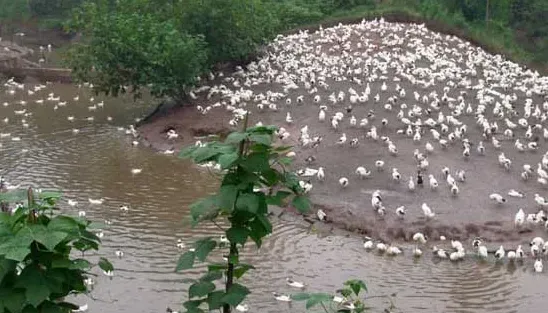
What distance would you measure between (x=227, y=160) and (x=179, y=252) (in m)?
6.45

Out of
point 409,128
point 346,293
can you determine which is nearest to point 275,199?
point 346,293

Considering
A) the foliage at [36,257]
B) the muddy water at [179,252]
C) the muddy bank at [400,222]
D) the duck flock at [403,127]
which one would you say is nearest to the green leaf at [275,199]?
the foliage at [36,257]

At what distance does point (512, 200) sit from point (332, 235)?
9.89 ft

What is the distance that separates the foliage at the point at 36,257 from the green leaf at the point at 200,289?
58cm

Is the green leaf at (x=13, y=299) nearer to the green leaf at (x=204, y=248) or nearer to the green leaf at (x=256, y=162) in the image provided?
the green leaf at (x=204, y=248)

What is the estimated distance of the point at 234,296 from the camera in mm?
4160

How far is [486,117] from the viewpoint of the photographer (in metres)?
16.9

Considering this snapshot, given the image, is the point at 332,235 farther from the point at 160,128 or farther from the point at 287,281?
the point at 160,128

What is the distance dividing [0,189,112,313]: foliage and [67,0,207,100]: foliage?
44.6 ft

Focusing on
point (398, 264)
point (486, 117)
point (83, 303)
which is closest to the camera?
point (83, 303)

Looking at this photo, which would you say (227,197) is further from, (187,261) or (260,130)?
(187,261)

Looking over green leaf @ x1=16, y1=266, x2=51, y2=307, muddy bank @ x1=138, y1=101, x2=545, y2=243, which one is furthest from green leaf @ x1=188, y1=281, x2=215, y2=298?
muddy bank @ x1=138, y1=101, x2=545, y2=243

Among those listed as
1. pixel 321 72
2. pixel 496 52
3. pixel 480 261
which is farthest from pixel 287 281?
pixel 496 52

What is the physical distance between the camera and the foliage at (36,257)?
365cm
